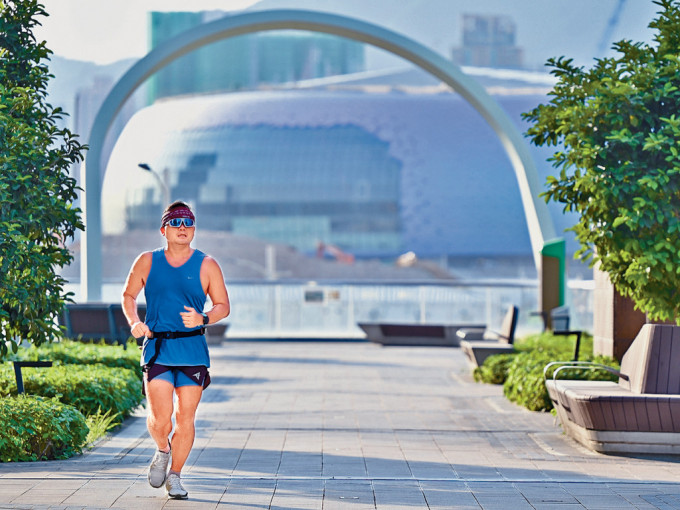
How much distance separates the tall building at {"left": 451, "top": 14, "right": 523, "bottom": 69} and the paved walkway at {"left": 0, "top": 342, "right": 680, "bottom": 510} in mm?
104438

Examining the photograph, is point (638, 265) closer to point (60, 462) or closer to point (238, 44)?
point (60, 462)

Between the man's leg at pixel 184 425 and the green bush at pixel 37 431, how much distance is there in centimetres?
187

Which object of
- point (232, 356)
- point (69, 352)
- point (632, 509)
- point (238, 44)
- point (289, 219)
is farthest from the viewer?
point (238, 44)

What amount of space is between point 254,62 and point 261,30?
102 meters

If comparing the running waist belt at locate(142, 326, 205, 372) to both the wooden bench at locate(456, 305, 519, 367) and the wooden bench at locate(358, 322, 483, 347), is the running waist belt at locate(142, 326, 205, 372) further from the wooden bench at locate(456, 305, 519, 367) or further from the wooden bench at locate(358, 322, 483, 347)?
the wooden bench at locate(358, 322, 483, 347)

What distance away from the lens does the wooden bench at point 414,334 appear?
25.0 m

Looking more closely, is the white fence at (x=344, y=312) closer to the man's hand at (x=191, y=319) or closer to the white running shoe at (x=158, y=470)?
the white running shoe at (x=158, y=470)

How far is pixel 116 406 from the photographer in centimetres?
1016

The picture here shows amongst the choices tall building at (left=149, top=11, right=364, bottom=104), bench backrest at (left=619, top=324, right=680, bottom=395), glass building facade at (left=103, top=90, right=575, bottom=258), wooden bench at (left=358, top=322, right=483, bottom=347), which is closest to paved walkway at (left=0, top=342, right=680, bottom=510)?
bench backrest at (left=619, top=324, right=680, bottom=395)

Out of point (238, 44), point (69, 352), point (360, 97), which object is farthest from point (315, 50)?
point (69, 352)

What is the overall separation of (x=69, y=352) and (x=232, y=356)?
8.75m

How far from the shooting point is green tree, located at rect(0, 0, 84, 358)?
871cm

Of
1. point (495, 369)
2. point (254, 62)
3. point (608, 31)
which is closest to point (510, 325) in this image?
point (495, 369)

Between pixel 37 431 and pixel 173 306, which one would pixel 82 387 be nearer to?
pixel 37 431
